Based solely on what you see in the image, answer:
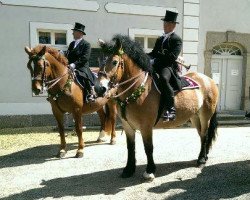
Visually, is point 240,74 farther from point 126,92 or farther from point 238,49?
point 126,92

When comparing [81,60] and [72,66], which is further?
[81,60]

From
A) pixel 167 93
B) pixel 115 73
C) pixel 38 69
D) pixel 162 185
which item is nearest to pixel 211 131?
pixel 167 93

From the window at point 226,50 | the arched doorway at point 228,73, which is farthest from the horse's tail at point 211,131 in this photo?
the window at point 226,50

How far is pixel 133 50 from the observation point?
4.75 meters

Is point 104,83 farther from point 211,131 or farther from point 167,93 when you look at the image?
point 211,131

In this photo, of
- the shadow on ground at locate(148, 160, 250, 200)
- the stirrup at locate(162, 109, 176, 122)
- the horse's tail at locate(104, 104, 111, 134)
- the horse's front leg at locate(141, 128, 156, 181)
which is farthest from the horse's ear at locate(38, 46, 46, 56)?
the shadow on ground at locate(148, 160, 250, 200)

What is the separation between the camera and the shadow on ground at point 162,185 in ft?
14.6

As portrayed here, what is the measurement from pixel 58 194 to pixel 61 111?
7.63 ft

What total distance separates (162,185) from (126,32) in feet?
24.2

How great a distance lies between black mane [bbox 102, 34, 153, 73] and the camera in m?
4.52

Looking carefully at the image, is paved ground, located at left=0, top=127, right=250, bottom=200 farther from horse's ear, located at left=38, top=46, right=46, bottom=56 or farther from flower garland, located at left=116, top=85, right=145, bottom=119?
horse's ear, located at left=38, top=46, right=46, bottom=56

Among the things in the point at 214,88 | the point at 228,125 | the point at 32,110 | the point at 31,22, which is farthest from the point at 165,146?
the point at 31,22

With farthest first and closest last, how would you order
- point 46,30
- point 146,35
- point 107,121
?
point 146,35, point 46,30, point 107,121

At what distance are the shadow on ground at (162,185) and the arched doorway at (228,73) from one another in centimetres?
763
